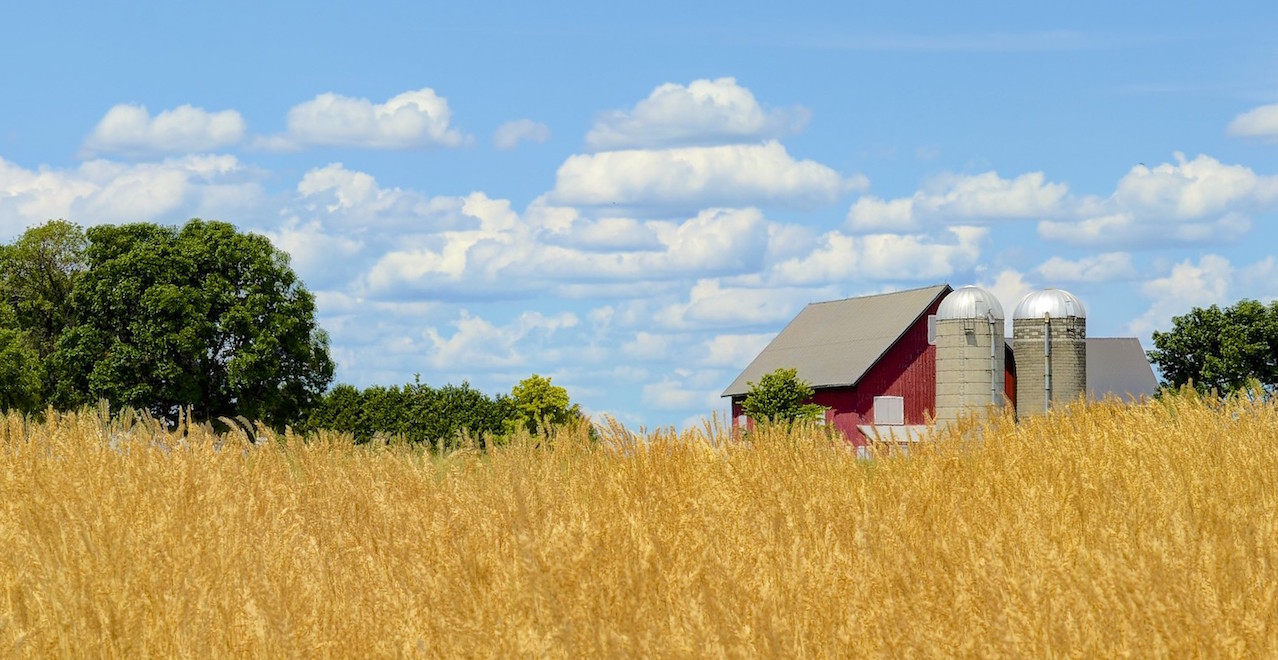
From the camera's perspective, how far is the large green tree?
42000 millimetres

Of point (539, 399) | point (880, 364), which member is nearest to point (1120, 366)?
point (880, 364)

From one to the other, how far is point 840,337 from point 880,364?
3560mm

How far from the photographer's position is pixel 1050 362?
38.4 metres

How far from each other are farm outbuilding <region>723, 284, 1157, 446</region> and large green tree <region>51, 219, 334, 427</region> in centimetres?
1625

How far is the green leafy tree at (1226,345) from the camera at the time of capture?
167 ft

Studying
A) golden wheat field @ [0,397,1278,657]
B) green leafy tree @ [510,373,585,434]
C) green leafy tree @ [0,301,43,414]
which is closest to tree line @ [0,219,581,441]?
green leafy tree @ [0,301,43,414]

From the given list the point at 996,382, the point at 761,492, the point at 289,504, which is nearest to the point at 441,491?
the point at 289,504

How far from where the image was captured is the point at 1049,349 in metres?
38.5

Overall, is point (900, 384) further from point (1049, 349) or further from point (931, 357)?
point (1049, 349)

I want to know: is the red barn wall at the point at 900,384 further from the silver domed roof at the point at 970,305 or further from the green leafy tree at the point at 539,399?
the green leafy tree at the point at 539,399

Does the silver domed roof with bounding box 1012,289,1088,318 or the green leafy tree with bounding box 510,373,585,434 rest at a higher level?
the silver domed roof with bounding box 1012,289,1088,318

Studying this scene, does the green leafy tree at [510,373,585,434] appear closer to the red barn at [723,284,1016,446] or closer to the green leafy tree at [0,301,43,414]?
the red barn at [723,284,1016,446]

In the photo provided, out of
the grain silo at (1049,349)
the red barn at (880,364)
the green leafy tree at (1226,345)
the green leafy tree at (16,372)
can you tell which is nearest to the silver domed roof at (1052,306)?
the grain silo at (1049,349)

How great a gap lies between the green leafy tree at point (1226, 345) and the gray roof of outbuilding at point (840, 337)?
42.7ft
